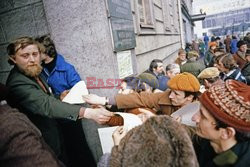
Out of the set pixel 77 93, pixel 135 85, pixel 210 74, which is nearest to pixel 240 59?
pixel 210 74

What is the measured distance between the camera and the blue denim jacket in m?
2.89

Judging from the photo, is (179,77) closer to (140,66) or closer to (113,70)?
(113,70)

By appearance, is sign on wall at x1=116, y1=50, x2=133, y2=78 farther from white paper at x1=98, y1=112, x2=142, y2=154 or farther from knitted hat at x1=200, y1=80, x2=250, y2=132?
knitted hat at x1=200, y1=80, x2=250, y2=132

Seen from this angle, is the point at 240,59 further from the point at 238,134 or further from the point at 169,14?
the point at 238,134

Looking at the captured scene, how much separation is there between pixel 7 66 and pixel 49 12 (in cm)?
110

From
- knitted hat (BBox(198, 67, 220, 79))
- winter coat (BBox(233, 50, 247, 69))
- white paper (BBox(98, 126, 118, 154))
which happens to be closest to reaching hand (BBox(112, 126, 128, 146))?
white paper (BBox(98, 126, 118, 154))

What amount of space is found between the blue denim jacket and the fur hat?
189cm

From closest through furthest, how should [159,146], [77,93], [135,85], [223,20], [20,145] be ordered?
[159,146] < [20,145] < [77,93] < [135,85] < [223,20]

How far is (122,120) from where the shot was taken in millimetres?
2180

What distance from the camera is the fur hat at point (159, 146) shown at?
1.13m

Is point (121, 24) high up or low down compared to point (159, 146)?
up

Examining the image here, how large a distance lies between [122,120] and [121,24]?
168 centimetres

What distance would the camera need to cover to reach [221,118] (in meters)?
1.50

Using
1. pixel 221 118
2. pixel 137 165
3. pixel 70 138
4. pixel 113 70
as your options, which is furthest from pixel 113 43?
pixel 137 165
